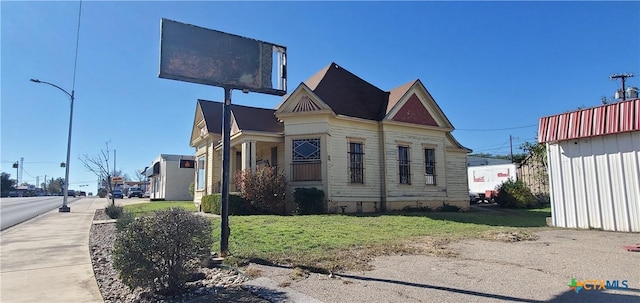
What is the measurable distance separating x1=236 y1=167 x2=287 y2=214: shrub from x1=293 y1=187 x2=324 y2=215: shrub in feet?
2.67

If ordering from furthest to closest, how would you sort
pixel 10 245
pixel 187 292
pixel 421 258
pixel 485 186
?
pixel 485 186 < pixel 10 245 < pixel 421 258 < pixel 187 292

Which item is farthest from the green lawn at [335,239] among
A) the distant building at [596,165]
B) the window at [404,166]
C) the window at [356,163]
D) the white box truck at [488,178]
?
the white box truck at [488,178]

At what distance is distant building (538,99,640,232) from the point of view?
1129 cm

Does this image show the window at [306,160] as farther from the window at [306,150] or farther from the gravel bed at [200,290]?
the gravel bed at [200,290]

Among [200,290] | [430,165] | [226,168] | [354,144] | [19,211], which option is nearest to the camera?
[200,290]

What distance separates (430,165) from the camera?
71.5 feet

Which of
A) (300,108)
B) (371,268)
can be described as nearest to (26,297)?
(371,268)

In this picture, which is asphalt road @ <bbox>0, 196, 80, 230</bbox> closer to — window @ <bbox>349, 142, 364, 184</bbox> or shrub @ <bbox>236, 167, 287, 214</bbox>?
shrub @ <bbox>236, 167, 287, 214</bbox>

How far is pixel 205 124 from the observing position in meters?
24.6

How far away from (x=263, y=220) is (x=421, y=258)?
7.56 m

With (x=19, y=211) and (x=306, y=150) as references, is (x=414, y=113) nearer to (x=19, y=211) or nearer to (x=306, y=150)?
(x=306, y=150)

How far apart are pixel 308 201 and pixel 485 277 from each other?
37.7 ft

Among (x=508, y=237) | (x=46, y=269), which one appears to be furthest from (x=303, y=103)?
(x=46, y=269)

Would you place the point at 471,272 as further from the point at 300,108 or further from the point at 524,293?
the point at 300,108
